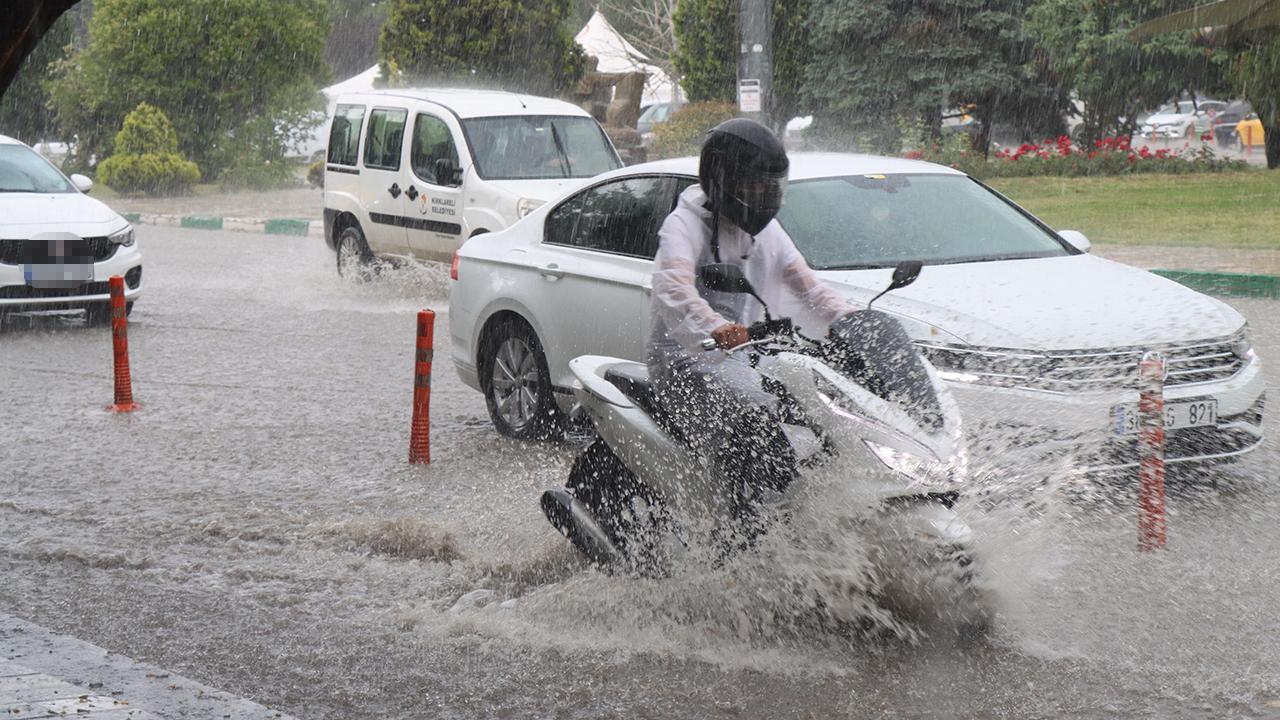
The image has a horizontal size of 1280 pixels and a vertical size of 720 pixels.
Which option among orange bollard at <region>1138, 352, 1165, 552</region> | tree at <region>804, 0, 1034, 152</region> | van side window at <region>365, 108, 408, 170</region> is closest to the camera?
orange bollard at <region>1138, 352, 1165, 552</region>

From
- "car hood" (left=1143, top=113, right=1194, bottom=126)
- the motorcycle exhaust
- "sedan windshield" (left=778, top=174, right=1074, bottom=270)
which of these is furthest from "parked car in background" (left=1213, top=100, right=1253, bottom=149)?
the motorcycle exhaust

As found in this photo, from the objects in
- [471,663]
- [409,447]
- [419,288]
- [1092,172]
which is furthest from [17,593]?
[1092,172]

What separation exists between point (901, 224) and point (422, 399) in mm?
2585

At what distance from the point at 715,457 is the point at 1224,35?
69.4 ft

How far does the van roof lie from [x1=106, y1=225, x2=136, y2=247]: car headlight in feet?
11.1

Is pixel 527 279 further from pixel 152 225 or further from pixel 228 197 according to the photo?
pixel 228 197

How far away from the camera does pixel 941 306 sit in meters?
6.67

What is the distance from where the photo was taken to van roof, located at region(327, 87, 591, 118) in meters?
15.6

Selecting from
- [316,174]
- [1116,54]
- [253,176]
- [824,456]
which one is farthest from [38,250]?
[1116,54]

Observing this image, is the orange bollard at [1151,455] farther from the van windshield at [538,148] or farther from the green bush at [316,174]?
the green bush at [316,174]

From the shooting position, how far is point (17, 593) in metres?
5.79

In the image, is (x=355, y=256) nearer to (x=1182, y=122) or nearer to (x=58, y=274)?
(x=58, y=274)

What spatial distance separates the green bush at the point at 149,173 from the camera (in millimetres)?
32031

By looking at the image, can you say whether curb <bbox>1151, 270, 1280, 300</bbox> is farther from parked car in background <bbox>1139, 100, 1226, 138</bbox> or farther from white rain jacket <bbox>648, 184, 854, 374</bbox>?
parked car in background <bbox>1139, 100, 1226, 138</bbox>
